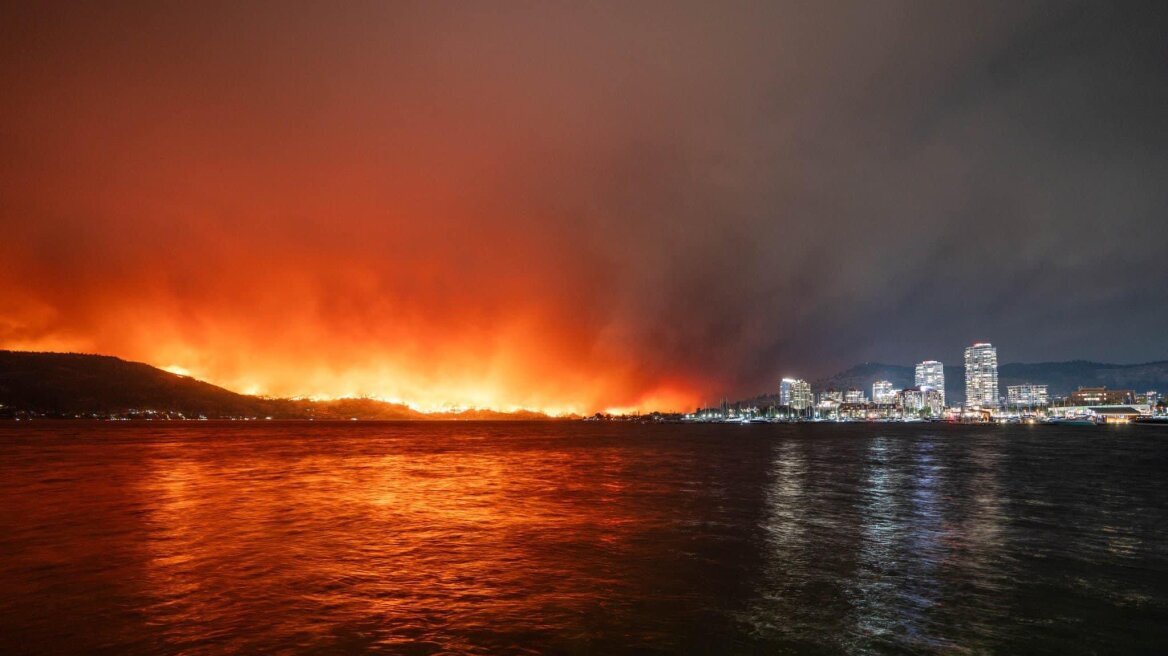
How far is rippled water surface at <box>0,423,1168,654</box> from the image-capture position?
13.6 metres

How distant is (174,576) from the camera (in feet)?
60.2

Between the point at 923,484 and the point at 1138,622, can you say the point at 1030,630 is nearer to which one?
the point at 1138,622

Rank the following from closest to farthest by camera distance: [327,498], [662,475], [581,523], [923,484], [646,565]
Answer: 1. [646,565]
2. [581,523]
3. [327,498]
4. [923,484]
5. [662,475]

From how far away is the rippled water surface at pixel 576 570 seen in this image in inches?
535

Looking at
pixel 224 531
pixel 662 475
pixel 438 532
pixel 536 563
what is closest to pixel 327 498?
pixel 224 531

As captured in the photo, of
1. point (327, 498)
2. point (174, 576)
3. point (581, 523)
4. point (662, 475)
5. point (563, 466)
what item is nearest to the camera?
point (174, 576)

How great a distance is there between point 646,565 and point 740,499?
17.9 m

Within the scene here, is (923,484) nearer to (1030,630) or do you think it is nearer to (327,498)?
(1030,630)

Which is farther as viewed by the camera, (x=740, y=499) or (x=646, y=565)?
(x=740, y=499)

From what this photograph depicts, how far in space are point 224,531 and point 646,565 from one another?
1702cm

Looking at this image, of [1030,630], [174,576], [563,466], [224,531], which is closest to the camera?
[1030,630]

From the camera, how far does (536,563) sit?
20203mm

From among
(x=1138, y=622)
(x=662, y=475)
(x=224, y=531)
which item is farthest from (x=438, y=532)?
(x=662, y=475)

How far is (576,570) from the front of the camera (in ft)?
63.5
